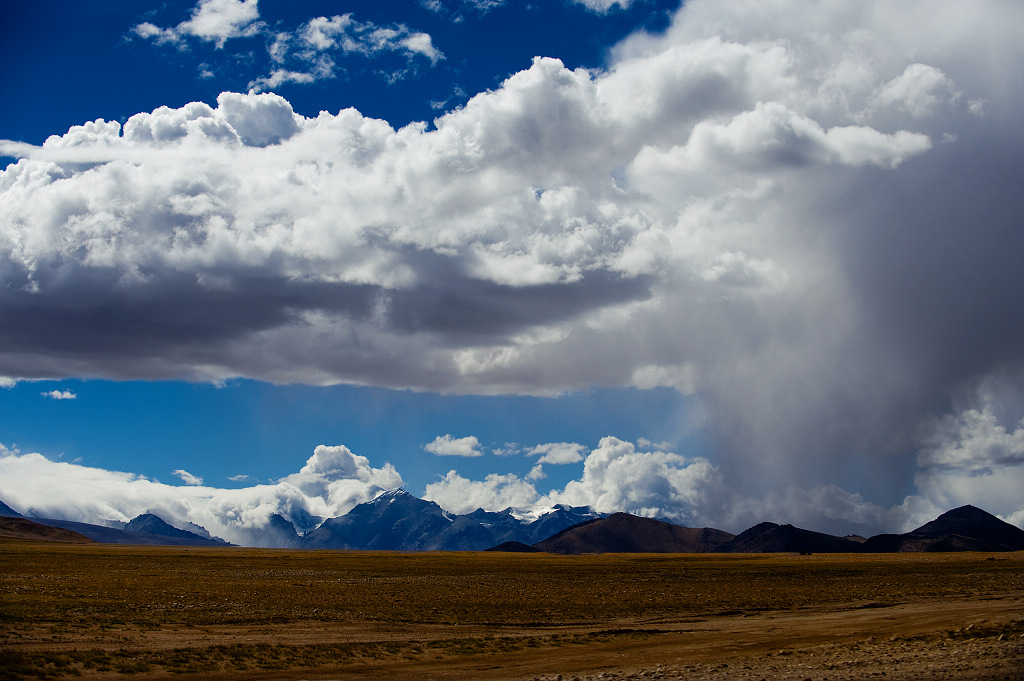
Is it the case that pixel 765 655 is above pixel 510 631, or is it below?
above

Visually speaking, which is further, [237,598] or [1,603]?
[237,598]

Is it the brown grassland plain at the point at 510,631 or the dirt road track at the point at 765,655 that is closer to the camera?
the dirt road track at the point at 765,655

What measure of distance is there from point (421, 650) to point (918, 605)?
1676 inches

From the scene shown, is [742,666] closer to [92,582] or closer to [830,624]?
[830,624]

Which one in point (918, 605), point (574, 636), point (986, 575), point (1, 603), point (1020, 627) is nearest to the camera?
point (1020, 627)

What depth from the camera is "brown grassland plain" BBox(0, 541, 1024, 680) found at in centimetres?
3691

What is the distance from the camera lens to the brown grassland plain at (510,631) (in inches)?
1453

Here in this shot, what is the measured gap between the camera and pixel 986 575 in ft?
311

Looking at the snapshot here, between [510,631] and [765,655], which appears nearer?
[765,655]

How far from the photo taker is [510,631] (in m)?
50.9

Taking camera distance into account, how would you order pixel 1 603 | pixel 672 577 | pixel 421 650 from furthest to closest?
Answer: pixel 672 577, pixel 1 603, pixel 421 650

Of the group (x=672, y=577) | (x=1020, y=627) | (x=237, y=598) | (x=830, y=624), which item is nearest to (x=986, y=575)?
(x=672, y=577)

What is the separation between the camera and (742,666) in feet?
122

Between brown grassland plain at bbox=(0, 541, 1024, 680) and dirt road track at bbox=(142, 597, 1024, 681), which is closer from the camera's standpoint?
dirt road track at bbox=(142, 597, 1024, 681)
